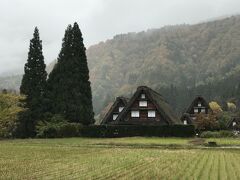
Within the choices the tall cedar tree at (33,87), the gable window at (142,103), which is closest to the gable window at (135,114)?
the gable window at (142,103)

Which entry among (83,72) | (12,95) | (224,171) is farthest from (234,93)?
(224,171)

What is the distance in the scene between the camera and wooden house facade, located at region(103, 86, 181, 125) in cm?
7281

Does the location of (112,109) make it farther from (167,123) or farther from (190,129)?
(190,129)

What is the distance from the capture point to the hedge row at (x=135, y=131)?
65.1m

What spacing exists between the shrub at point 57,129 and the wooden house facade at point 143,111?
27.5 ft

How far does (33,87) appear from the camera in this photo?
71.3 metres

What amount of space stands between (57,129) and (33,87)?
9063mm

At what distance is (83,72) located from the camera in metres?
74.7

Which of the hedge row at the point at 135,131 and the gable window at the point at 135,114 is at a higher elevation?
the gable window at the point at 135,114

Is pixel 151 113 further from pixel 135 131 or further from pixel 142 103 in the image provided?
pixel 135 131

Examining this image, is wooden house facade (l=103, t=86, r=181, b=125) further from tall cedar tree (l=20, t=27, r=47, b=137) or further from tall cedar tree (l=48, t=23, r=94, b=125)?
tall cedar tree (l=20, t=27, r=47, b=137)

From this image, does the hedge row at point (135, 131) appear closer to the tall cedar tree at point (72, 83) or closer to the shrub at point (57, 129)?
the shrub at point (57, 129)

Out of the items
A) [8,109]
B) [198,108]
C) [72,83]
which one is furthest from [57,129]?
[198,108]

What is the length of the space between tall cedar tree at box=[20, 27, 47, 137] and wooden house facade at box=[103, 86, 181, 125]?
535 inches
